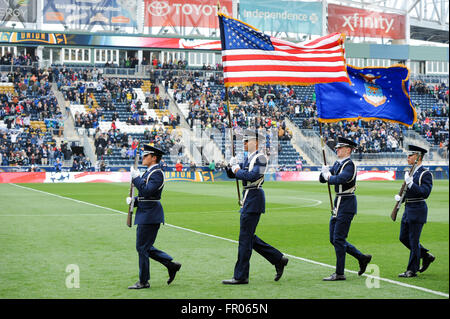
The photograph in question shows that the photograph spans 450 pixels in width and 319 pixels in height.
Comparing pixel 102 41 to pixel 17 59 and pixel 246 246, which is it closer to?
pixel 17 59

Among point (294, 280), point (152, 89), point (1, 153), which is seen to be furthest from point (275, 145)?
point (294, 280)

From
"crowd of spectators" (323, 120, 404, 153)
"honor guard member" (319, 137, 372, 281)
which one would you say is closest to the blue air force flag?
"honor guard member" (319, 137, 372, 281)

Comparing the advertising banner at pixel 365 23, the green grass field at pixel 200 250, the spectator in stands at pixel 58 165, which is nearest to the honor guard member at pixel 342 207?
the green grass field at pixel 200 250

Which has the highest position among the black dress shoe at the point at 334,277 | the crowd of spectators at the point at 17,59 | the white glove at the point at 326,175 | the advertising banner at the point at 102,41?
the advertising banner at the point at 102,41

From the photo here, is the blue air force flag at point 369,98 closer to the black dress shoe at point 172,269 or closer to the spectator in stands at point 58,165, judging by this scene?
the black dress shoe at point 172,269

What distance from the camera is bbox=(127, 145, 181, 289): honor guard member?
9.83 m

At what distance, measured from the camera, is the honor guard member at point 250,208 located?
10180 millimetres

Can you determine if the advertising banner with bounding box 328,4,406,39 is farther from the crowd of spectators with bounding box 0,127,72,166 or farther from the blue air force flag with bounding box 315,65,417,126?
the blue air force flag with bounding box 315,65,417,126

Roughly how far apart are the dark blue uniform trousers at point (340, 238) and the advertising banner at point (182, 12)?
1870 inches

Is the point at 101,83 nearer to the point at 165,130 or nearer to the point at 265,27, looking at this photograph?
the point at 165,130

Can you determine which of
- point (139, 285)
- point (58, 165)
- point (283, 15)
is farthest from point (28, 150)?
Answer: point (139, 285)

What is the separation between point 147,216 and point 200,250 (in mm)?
4262

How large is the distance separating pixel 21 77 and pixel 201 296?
1760 inches
